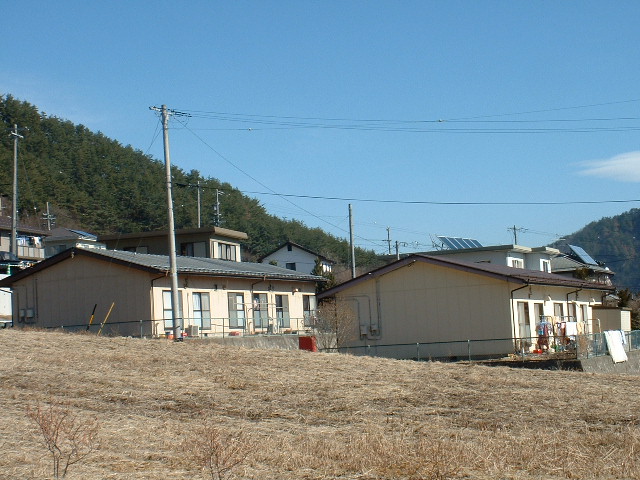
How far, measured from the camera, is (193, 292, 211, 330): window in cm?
3181

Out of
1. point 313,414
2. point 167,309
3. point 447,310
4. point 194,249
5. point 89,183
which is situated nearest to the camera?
point 313,414

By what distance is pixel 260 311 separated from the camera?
36.0m

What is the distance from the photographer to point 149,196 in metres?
80.8

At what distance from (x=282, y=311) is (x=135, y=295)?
9.41 meters

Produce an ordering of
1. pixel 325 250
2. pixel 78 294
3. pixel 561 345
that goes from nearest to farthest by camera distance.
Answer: pixel 561 345 → pixel 78 294 → pixel 325 250

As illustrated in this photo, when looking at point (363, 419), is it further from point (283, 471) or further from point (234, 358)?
point (234, 358)

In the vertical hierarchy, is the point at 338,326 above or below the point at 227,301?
below

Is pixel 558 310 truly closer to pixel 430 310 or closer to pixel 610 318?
pixel 610 318

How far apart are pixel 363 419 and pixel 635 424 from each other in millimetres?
3956

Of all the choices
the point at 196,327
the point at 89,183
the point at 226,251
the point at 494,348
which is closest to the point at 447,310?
the point at 494,348

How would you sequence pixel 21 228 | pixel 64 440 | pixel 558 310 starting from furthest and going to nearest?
pixel 21 228 → pixel 558 310 → pixel 64 440

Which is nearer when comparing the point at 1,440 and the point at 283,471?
the point at 283,471

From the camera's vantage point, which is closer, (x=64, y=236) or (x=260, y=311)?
(x=260, y=311)

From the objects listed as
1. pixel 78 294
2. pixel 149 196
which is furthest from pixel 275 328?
pixel 149 196
